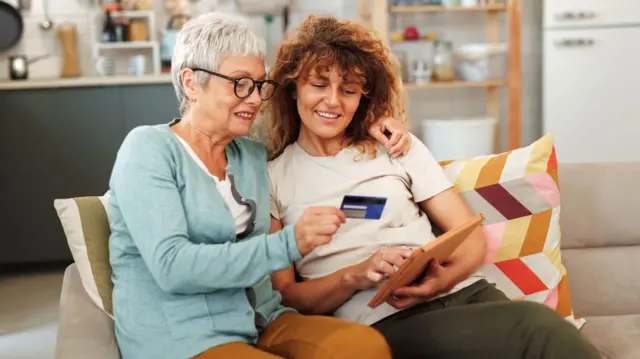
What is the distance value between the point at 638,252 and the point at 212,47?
4.33 feet

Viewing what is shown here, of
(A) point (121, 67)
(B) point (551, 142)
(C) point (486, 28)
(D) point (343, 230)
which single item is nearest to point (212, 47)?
(D) point (343, 230)

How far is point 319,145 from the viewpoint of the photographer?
2.04 metres

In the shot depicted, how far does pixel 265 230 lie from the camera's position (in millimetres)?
1793

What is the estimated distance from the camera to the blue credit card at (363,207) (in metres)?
1.94

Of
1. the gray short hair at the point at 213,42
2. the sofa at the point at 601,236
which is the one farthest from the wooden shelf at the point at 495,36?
the gray short hair at the point at 213,42

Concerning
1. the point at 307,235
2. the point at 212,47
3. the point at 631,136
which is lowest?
the point at 631,136

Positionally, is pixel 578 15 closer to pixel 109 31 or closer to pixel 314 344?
pixel 109 31

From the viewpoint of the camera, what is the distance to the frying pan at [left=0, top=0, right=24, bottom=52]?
471 cm

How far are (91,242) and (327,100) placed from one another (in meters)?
0.63

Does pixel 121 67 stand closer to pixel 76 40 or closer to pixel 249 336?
pixel 76 40

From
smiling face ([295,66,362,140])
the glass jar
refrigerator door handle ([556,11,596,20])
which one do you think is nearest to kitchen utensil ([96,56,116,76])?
the glass jar

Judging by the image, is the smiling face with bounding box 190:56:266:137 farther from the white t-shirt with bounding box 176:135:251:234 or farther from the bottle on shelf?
the bottle on shelf

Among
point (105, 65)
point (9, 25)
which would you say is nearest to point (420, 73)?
point (105, 65)

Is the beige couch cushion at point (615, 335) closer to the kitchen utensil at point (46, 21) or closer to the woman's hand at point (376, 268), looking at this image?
the woman's hand at point (376, 268)
